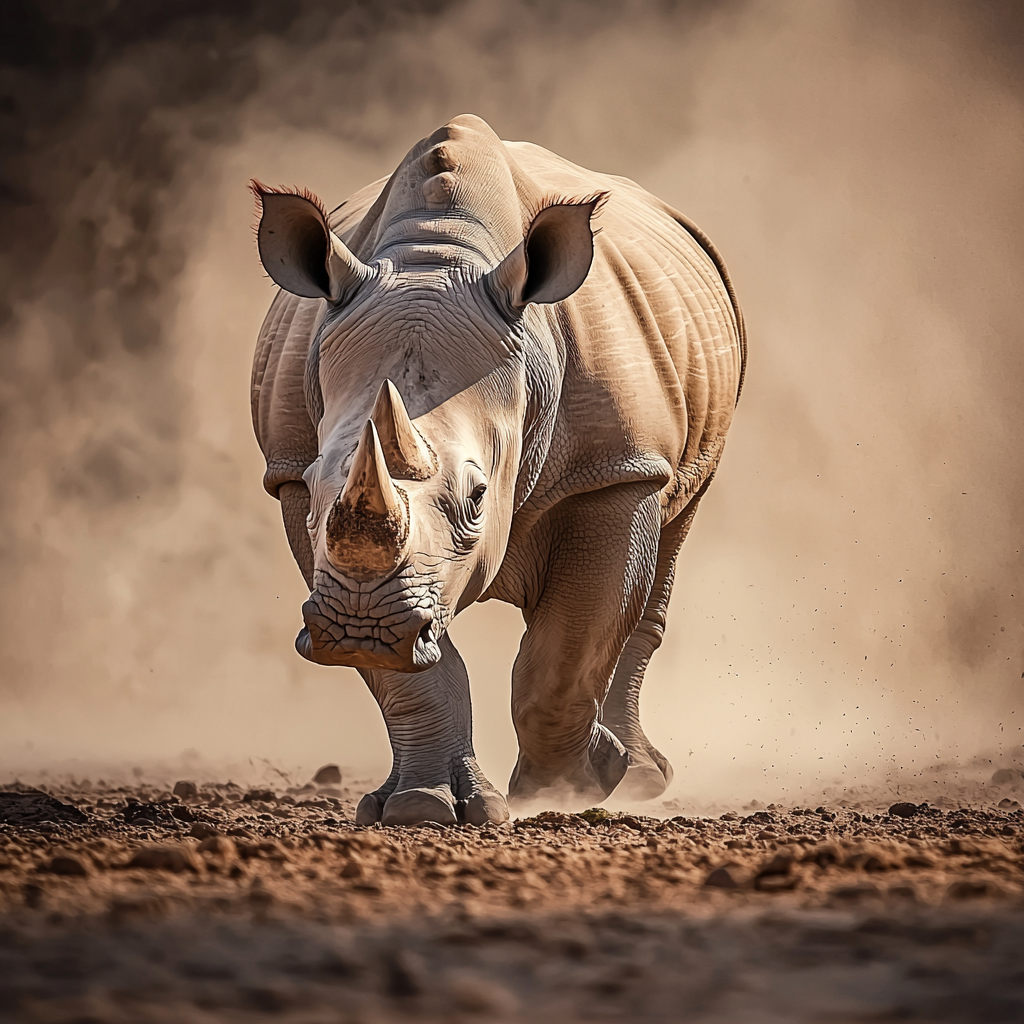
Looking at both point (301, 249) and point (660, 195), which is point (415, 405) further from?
point (660, 195)

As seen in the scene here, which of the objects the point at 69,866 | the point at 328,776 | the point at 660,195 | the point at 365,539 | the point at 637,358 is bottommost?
the point at 69,866

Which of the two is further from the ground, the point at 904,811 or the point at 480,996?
the point at 904,811

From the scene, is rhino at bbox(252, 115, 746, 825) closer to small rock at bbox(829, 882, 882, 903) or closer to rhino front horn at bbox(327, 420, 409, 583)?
rhino front horn at bbox(327, 420, 409, 583)

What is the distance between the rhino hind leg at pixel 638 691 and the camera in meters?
6.55

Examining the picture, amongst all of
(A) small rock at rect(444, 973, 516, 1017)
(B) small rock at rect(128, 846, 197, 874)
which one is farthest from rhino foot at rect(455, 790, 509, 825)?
(A) small rock at rect(444, 973, 516, 1017)

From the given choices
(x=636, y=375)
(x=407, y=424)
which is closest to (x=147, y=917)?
(x=407, y=424)

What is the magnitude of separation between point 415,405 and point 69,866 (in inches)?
63.2

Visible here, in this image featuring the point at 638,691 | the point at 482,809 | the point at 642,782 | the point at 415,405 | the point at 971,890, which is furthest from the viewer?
the point at 638,691

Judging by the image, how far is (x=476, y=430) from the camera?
4.34 metres

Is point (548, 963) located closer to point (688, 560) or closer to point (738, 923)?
point (738, 923)

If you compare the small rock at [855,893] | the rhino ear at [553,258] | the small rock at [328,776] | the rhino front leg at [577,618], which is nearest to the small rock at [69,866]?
the small rock at [855,893]

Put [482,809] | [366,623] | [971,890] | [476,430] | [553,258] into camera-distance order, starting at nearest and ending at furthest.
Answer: [971,890] → [366,623] → [476,430] → [553,258] → [482,809]

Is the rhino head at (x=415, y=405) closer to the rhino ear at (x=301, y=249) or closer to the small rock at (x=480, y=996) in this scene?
the rhino ear at (x=301, y=249)

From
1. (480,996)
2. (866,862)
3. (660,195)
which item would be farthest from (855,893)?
(660,195)
